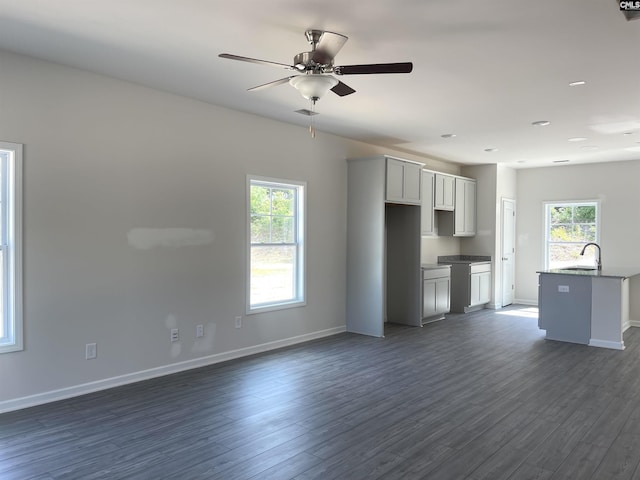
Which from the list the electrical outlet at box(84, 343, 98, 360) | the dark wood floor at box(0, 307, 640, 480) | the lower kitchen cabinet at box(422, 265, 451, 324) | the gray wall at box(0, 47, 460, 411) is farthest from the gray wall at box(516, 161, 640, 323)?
the electrical outlet at box(84, 343, 98, 360)

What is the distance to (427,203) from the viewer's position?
758 centimetres

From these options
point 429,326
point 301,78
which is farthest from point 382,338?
point 301,78

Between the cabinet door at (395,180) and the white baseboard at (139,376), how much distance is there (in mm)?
2132

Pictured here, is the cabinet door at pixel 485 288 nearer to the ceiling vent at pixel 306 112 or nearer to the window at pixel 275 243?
the window at pixel 275 243

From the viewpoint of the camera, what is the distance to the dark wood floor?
2.76m

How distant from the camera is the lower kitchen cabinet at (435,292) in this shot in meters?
7.09

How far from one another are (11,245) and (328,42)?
110 inches

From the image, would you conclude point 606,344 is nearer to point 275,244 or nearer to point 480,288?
point 480,288

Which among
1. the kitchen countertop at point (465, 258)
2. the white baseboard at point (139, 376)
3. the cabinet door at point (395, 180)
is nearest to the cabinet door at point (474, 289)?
the kitchen countertop at point (465, 258)

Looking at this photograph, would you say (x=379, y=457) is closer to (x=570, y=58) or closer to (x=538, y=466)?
(x=538, y=466)

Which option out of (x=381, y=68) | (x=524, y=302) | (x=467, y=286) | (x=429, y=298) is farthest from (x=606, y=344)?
(x=381, y=68)

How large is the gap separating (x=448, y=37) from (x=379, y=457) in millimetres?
2776

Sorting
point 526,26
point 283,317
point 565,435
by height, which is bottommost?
point 565,435

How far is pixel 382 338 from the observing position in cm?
615
